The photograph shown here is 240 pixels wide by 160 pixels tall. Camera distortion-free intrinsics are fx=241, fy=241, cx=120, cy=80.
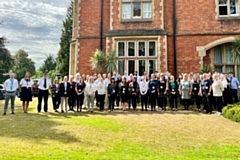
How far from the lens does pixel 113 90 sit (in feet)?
35.6

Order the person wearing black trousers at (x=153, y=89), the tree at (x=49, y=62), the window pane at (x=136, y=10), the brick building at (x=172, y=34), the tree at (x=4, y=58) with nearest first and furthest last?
the person wearing black trousers at (x=153, y=89) < the brick building at (x=172, y=34) < the window pane at (x=136, y=10) < the tree at (x=4, y=58) < the tree at (x=49, y=62)

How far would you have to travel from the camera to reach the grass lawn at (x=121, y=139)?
15.4ft

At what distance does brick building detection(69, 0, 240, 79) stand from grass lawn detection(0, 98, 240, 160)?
6441mm

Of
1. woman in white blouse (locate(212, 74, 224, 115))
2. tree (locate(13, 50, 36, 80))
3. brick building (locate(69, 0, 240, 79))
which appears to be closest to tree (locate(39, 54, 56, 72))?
tree (locate(13, 50, 36, 80))

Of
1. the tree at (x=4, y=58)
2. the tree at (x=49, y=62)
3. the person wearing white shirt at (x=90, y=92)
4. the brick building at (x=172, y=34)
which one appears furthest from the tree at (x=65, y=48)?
the person wearing white shirt at (x=90, y=92)

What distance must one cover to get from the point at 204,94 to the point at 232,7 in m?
6.99

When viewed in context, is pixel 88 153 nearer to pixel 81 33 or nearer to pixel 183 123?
pixel 183 123

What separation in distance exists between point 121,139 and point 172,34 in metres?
10.2

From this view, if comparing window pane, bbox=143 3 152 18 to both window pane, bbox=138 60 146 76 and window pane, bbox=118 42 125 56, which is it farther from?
window pane, bbox=138 60 146 76

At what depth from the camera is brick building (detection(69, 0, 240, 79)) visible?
1420cm

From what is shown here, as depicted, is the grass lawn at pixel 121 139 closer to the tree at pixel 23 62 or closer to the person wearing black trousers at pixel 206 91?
the person wearing black trousers at pixel 206 91

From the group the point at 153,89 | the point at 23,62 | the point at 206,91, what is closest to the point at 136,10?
the point at 153,89

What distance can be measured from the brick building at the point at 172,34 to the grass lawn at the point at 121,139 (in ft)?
21.1

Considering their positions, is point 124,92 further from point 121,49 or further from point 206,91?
point 121,49
